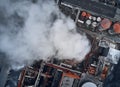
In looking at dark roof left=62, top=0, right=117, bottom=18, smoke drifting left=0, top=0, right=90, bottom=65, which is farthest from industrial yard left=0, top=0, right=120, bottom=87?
smoke drifting left=0, top=0, right=90, bottom=65

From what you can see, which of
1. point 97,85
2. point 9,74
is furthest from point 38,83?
point 97,85

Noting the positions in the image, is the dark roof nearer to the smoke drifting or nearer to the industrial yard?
the industrial yard

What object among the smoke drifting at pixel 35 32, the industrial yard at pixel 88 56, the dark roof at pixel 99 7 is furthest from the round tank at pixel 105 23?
the smoke drifting at pixel 35 32

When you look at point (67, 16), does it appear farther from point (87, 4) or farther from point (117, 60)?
point (117, 60)

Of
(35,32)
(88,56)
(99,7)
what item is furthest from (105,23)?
(35,32)

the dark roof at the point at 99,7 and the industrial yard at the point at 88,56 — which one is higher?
the dark roof at the point at 99,7

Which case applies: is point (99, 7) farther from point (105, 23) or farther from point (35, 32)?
point (35, 32)

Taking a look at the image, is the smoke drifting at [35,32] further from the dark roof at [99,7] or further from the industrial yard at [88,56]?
the dark roof at [99,7]

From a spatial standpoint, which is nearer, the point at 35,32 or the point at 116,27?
the point at 35,32

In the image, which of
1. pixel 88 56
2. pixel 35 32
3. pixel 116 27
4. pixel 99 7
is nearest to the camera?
pixel 35 32
